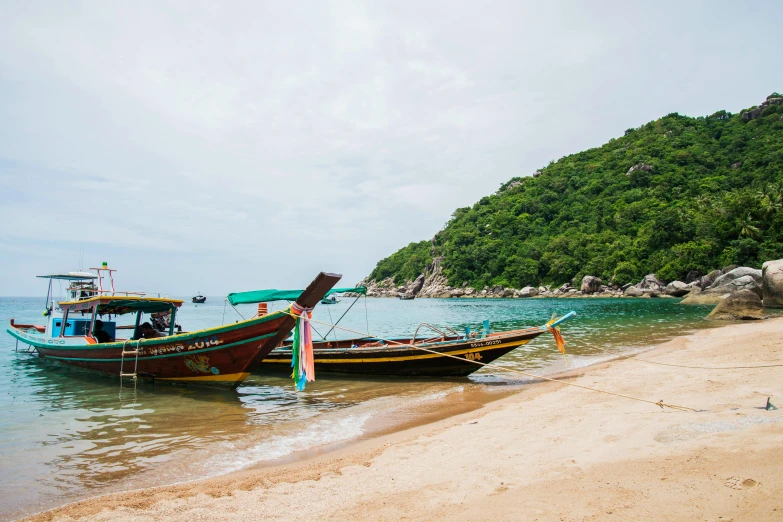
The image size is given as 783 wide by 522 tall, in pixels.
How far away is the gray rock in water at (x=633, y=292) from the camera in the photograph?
59.6m

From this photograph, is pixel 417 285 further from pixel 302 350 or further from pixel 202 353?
pixel 302 350

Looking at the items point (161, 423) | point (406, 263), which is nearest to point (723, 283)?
point (161, 423)

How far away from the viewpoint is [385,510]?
4.33 m

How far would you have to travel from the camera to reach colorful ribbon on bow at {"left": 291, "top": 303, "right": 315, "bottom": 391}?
855 cm

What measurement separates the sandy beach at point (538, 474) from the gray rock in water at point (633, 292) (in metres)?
58.0

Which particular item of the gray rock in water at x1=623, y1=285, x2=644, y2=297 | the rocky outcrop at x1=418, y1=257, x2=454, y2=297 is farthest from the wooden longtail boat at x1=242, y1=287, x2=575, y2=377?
the rocky outcrop at x1=418, y1=257, x2=454, y2=297

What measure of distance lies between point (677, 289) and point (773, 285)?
25617mm

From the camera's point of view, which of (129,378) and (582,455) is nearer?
(582,455)

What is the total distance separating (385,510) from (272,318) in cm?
682

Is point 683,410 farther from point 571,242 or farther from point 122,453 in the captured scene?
point 571,242

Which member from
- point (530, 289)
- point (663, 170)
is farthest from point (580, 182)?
point (530, 289)

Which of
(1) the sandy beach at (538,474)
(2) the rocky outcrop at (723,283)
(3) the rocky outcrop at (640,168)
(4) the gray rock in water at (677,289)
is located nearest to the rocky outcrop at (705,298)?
(2) the rocky outcrop at (723,283)

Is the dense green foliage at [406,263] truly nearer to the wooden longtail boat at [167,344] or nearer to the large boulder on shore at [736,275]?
the large boulder on shore at [736,275]

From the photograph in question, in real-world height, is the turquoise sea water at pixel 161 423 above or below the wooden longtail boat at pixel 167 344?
below
